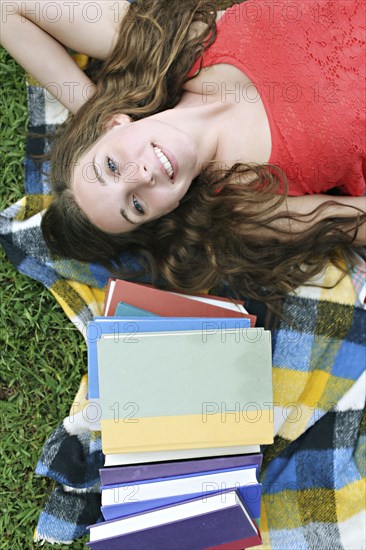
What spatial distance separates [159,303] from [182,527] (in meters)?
0.63

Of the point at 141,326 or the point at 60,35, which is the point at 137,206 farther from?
the point at 60,35

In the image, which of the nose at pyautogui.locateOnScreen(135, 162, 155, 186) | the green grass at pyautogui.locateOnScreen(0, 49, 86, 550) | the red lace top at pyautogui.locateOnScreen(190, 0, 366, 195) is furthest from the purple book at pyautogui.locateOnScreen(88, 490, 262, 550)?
the red lace top at pyautogui.locateOnScreen(190, 0, 366, 195)

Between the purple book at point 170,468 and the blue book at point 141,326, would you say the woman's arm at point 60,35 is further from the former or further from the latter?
the purple book at point 170,468

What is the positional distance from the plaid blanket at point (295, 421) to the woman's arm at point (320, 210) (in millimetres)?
190

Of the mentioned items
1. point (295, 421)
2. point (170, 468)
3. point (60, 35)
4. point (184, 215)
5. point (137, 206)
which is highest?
point (60, 35)

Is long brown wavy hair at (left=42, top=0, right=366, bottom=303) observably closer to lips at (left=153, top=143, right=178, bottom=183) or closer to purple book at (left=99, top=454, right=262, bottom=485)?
lips at (left=153, top=143, right=178, bottom=183)

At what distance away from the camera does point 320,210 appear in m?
1.81

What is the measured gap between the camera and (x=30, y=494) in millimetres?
1907

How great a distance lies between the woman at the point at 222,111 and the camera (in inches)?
65.4

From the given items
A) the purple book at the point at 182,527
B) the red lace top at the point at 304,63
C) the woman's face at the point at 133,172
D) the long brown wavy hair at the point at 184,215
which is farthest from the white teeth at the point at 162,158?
the purple book at the point at 182,527

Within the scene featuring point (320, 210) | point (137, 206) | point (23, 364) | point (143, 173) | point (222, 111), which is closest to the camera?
point (143, 173)

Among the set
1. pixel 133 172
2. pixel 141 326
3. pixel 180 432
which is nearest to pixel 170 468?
pixel 180 432

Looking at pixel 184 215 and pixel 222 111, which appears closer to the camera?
pixel 222 111

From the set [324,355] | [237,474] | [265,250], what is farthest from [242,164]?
[237,474]
